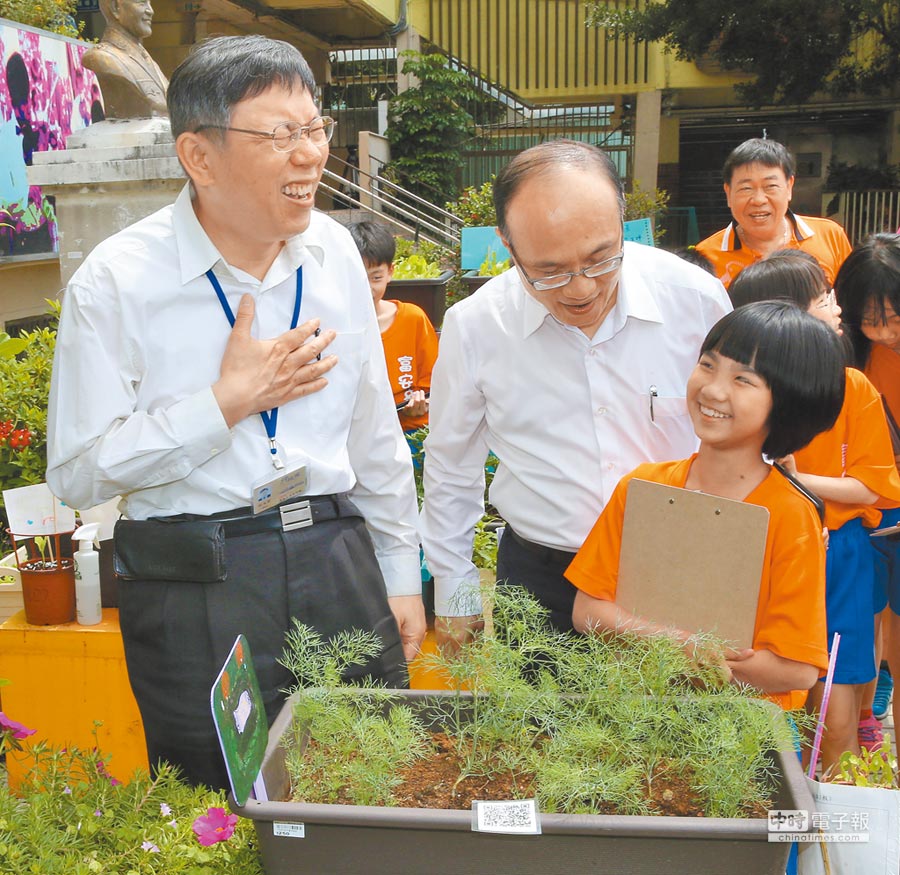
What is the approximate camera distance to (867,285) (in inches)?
97.5

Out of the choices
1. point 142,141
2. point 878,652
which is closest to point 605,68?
point 142,141

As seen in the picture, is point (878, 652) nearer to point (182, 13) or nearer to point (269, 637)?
point (269, 637)

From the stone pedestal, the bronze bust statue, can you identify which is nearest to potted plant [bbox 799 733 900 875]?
the stone pedestal

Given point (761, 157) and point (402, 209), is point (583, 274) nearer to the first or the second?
point (761, 157)

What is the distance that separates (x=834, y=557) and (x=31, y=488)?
6.28ft

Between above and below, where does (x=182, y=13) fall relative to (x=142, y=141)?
above

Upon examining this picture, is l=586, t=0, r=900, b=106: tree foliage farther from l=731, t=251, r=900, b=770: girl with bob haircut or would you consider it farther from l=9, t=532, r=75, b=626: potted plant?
l=9, t=532, r=75, b=626: potted plant

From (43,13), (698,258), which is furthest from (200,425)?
(43,13)

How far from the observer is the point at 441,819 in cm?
93

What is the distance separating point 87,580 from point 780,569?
178 cm

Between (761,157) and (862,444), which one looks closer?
(862,444)

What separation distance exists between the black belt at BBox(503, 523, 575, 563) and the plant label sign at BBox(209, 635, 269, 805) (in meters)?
0.75

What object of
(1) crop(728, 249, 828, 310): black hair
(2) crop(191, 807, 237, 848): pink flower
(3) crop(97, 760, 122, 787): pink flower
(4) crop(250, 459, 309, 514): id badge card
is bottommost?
(3) crop(97, 760, 122, 787): pink flower

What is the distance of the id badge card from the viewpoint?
1.53 metres
